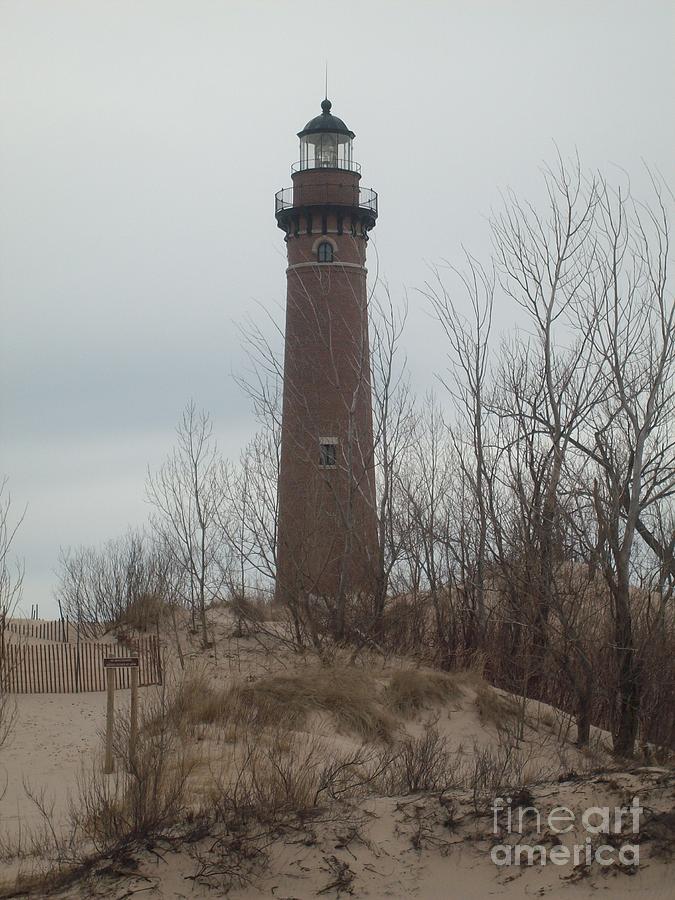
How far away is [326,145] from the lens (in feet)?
88.8

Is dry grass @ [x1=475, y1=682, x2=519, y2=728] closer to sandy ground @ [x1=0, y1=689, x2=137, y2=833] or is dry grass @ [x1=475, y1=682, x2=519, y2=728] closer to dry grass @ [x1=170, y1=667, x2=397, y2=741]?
dry grass @ [x1=170, y1=667, x2=397, y2=741]

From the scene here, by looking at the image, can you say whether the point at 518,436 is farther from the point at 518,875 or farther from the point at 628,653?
the point at 518,875

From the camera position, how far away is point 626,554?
42.6ft

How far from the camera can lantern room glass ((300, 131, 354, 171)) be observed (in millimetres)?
27062

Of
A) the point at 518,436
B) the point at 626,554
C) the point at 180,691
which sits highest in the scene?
the point at 518,436

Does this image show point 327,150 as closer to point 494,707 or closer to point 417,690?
point 417,690

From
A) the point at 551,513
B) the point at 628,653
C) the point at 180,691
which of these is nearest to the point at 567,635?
the point at 628,653

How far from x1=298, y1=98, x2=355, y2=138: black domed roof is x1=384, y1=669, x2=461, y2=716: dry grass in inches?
625

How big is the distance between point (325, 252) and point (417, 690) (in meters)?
13.7

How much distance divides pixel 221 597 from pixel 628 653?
41.3 ft

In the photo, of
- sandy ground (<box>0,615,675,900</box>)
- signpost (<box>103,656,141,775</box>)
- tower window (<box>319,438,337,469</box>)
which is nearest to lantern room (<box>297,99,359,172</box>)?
tower window (<box>319,438,337,469</box>)

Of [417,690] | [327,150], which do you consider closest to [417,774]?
[417,690]

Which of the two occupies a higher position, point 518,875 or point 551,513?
point 551,513

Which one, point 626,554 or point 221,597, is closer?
point 626,554
